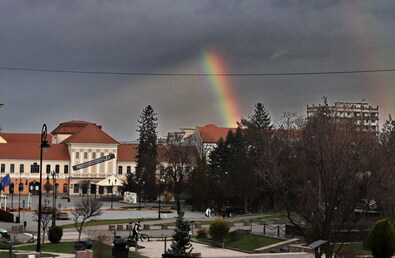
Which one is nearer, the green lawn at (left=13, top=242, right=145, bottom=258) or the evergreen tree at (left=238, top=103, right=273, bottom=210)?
the green lawn at (left=13, top=242, right=145, bottom=258)

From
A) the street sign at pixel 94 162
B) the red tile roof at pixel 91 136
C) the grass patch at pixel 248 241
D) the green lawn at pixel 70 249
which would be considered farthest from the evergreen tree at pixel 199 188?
the red tile roof at pixel 91 136

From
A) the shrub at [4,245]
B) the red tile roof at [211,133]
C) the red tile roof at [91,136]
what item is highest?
the red tile roof at [211,133]

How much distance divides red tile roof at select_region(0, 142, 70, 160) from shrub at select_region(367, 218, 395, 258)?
292 feet

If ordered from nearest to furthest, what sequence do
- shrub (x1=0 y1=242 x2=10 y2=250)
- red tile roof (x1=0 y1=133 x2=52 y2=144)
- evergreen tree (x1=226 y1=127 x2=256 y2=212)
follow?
shrub (x1=0 y1=242 x2=10 y2=250)
evergreen tree (x1=226 y1=127 x2=256 y2=212)
red tile roof (x1=0 y1=133 x2=52 y2=144)

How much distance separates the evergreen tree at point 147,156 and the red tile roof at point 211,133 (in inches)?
1091

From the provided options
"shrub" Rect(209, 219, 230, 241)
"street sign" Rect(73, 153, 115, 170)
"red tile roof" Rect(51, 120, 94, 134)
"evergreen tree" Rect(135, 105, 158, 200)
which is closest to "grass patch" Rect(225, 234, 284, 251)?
"shrub" Rect(209, 219, 230, 241)

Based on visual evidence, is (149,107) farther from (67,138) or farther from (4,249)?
(4,249)

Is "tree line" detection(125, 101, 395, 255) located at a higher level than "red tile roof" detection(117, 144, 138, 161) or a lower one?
lower

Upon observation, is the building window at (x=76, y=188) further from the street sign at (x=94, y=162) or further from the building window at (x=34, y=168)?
the building window at (x=34, y=168)

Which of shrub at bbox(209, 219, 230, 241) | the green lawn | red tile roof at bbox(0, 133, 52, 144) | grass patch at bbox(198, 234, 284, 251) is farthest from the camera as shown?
red tile roof at bbox(0, 133, 52, 144)

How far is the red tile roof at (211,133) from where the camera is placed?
12662 cm

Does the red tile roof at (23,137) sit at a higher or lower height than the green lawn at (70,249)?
higher

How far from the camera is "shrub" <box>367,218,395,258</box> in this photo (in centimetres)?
2097

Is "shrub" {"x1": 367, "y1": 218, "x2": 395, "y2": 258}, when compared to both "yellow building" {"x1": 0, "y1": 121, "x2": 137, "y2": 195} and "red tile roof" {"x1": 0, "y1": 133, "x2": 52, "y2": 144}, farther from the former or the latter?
"red tile roof" {"x1": 0, "y1": 133, "x2": 52, "y2": 144}
